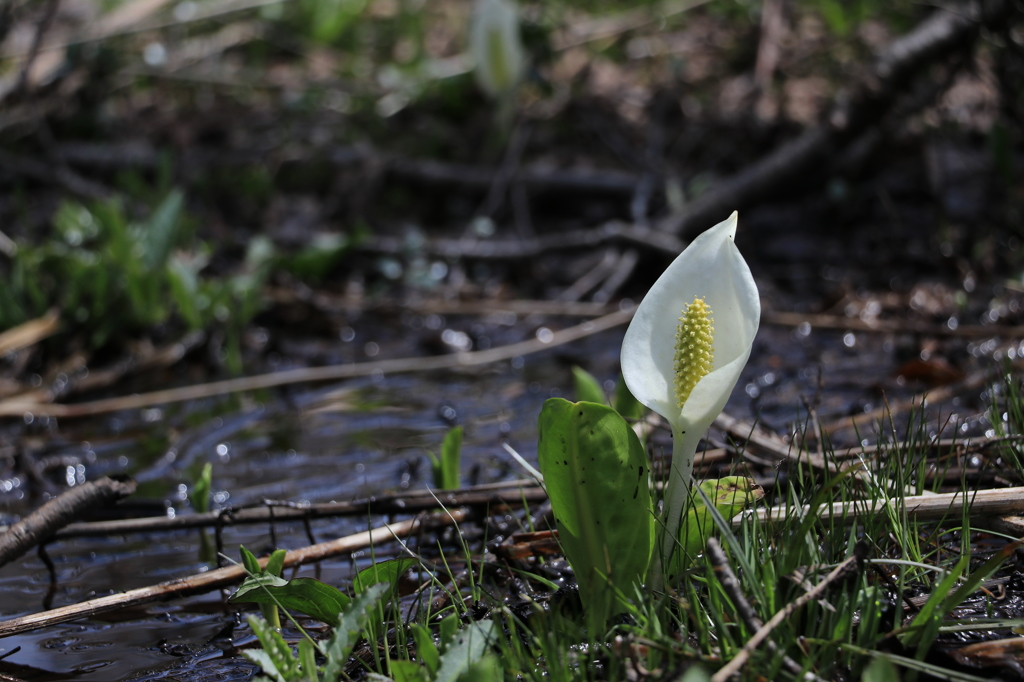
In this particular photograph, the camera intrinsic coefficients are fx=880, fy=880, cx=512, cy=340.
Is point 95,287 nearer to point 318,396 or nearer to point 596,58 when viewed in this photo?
point 318,396

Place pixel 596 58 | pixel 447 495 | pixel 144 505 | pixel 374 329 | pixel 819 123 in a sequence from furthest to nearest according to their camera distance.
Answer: pixel 596 58, pixel 819 123, pixel 374 329, pixel 144 505, pixel 447 495

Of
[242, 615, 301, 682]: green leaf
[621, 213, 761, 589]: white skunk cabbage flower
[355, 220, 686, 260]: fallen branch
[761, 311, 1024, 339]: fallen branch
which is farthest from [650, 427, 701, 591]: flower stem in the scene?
[355, 220, 686, 260]: fallen branch

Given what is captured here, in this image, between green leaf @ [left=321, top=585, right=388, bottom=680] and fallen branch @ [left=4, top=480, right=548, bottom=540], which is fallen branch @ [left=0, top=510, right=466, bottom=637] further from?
green leaf @ [left=321, top=585, right=388, bottom=680]

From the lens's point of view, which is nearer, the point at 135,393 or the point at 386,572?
the point at 386,572

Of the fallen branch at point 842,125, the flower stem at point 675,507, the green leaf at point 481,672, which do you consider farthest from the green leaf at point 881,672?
the fallen branch at point 842,125

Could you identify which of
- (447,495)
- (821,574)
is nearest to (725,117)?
(447,495)
